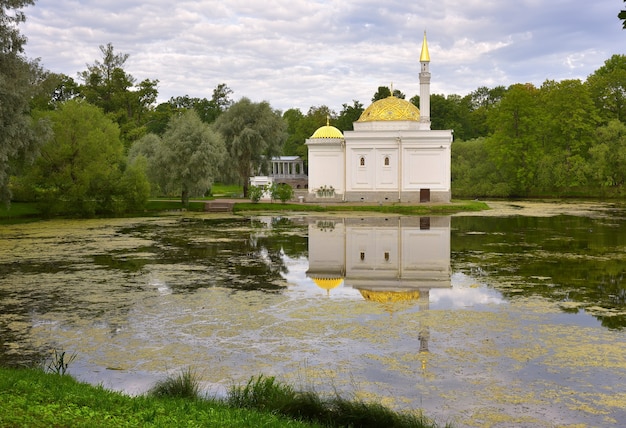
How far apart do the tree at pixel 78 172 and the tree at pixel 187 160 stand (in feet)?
16.2

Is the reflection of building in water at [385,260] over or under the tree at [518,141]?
under

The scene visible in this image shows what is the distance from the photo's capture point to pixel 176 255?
23.9 m

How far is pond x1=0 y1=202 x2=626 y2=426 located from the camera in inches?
373

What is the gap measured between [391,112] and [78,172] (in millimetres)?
28000

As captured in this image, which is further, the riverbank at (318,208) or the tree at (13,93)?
the riverbank at (318,208)

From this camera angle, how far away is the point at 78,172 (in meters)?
40.7

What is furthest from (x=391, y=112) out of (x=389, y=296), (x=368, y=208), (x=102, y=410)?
(x=102, y=410)

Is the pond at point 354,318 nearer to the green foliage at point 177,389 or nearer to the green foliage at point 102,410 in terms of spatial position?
the green foliage at point 177,389

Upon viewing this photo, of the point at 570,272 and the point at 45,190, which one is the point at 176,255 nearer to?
the point at 570,272

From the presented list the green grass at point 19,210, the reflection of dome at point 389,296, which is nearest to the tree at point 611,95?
the green grass at point 19,210

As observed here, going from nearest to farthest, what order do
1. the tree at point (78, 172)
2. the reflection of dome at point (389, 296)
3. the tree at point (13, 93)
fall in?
1. the reflection of dome at point (389, 296)
2. the tree at point (13, 93)
3. the tree at point (78, 172)

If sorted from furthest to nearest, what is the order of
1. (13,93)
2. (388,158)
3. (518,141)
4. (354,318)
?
(518,141) → (388,158) → (13,93) → (354,318)

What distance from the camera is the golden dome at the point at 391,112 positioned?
5616 centimetres

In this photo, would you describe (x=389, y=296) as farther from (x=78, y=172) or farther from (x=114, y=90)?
(x=114, y=90)
